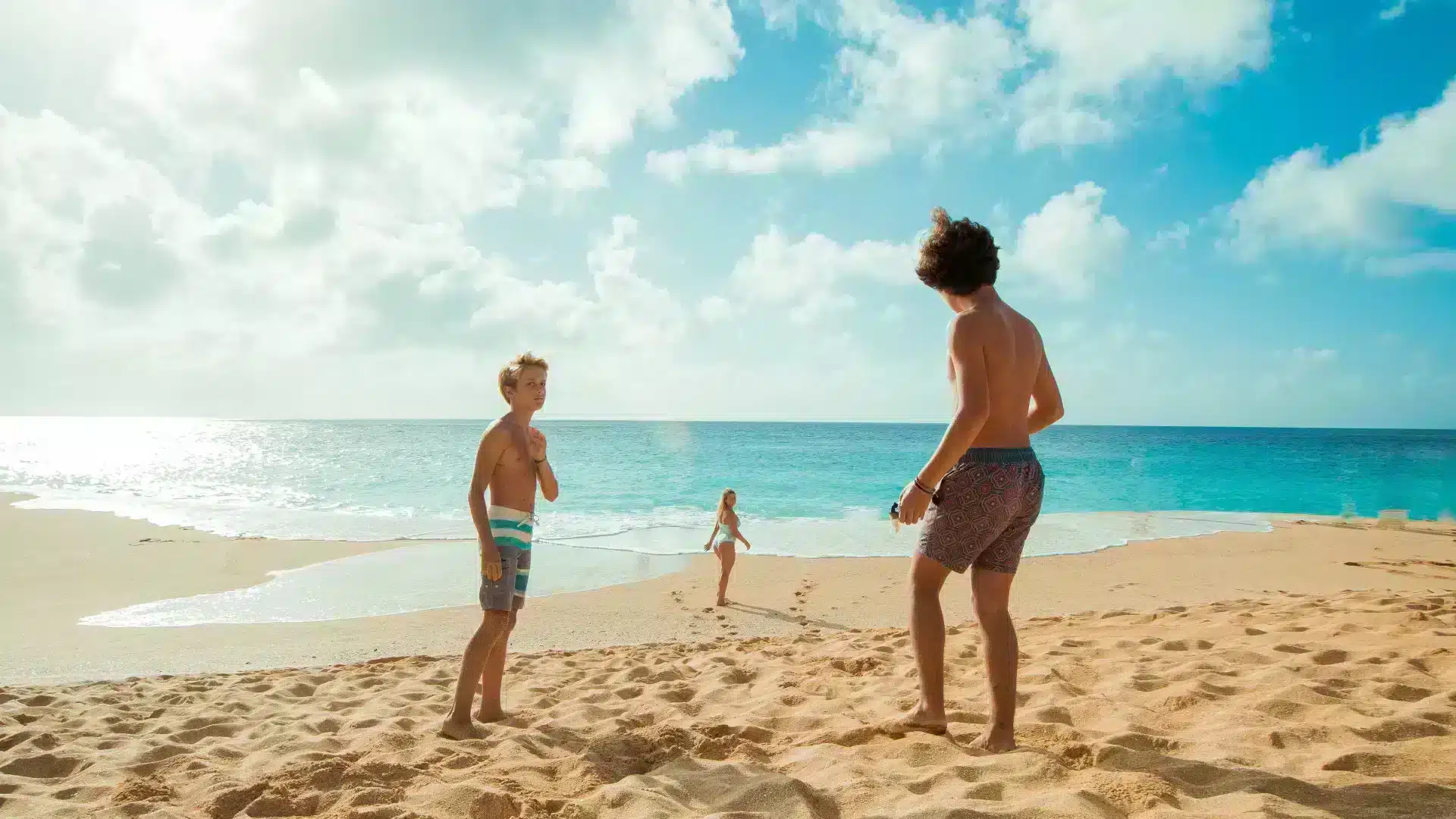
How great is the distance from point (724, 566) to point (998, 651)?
219 inches

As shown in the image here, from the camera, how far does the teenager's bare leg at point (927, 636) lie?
9.63 ft

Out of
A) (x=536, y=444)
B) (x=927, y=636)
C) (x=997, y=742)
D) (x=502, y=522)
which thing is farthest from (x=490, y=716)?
(x=997, y=742)

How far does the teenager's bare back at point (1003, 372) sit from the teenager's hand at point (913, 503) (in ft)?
0.96

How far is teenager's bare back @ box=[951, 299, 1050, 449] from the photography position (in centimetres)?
278

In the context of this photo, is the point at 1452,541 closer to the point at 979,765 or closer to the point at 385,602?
the point at 979,765

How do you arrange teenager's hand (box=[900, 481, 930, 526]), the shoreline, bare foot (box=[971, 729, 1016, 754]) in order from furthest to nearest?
the shoreline < bare foot (box=[971, 729, 1016, 754]) < teenager's hand (box=[900, 481, 930, 526])

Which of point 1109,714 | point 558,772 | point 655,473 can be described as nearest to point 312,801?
point 558,772

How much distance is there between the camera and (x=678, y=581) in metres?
9.58

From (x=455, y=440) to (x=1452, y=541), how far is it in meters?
63.1

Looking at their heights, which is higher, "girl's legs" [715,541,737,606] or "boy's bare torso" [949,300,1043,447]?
"boy's bare torso" [949,300,1043,447]

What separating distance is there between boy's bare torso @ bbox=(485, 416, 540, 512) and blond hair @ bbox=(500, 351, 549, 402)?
0.21m

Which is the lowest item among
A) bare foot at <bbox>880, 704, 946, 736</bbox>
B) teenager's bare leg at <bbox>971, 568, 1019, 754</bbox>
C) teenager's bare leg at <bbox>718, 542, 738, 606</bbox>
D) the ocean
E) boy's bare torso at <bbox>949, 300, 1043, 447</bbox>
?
the ocean

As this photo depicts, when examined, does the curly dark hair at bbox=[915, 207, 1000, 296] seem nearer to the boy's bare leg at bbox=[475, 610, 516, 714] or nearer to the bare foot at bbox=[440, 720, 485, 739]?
the boy's bare leg at bbox=[475, 610, 516, 714]

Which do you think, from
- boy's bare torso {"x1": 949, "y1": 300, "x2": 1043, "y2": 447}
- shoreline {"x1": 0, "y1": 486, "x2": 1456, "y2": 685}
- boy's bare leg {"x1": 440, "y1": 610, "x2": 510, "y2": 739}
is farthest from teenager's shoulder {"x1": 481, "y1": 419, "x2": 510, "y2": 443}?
shoreline {"x1": 0, "y1": 486, "x2": 1456, "y2": 685}
